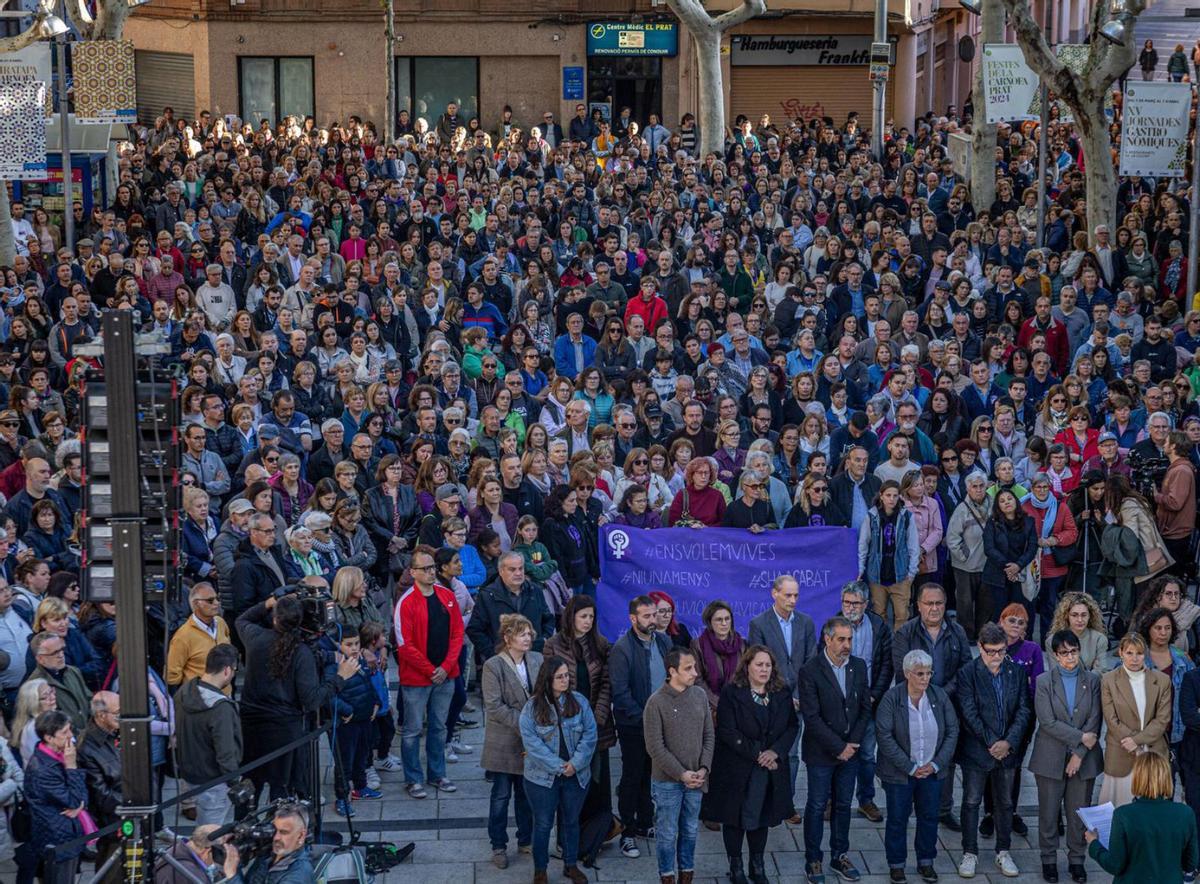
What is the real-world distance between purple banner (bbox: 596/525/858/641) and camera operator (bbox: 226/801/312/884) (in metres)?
4.64

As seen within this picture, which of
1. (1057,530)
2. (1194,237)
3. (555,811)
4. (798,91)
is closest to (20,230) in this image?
(1194,237)

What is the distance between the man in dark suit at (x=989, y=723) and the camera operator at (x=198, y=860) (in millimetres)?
4760

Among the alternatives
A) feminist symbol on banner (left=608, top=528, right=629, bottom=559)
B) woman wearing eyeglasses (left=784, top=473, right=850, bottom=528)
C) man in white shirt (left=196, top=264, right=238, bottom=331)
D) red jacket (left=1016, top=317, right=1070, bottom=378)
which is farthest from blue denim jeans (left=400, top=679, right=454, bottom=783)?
red jacket (left=1016, top=317, right=1070, bottom=378)

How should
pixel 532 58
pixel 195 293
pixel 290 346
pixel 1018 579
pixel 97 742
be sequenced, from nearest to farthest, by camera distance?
pixel 97 742 < pixel 1018 579 < pixel 290 346 < pixel 195 293 < pixel 532 58

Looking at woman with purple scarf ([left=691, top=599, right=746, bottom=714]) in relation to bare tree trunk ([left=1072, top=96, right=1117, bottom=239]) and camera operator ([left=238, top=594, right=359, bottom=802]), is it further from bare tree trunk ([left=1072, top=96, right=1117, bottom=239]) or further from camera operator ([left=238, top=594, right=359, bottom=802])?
bare tree trunk ([left=1072, top=96, right=1117, bottom=239])

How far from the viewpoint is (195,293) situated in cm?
2091

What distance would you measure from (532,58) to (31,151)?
24.4 m

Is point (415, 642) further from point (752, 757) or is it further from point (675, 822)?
point (752, 757)

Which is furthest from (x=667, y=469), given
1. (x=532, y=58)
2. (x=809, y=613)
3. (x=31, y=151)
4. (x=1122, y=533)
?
(x=532, y=58)

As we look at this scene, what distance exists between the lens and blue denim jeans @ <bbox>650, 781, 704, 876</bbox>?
10.7 m

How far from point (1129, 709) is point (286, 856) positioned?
5.38 metres

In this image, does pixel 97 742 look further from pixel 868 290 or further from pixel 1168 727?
pixel 868 290

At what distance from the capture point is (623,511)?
14305 millimetres

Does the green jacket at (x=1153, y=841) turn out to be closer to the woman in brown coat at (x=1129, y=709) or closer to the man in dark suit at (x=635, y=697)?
the woman in brown coat at (x=1129, y=709)
